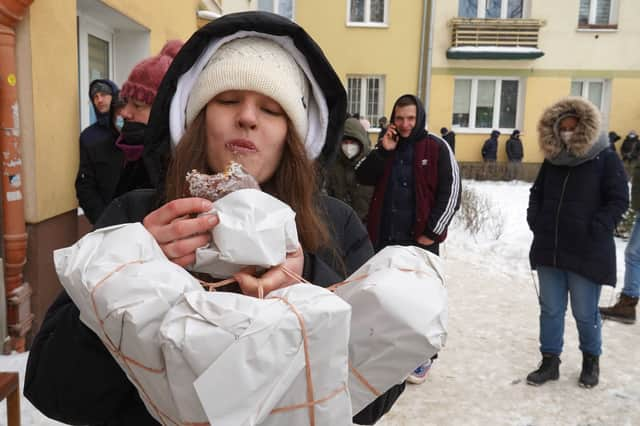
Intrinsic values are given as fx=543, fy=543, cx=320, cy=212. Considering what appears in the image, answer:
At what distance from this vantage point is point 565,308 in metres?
4.00

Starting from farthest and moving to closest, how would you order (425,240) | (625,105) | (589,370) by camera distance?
1. (625,105)
2. (425,240)
3. (589,370)

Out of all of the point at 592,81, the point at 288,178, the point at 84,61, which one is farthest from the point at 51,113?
the point at 592,81

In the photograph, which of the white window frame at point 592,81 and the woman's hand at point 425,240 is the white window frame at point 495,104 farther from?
the woman's hand at point 425,240

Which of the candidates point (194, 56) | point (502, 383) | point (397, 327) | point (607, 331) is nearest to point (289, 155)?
point (194, 56)

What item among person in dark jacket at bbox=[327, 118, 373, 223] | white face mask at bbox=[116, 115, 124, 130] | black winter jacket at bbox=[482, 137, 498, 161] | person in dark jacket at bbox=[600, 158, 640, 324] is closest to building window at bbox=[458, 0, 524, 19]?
black winter jacket at bbox=[482, 137, 498, 161]

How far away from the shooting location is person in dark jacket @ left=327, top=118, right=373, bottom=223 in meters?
4.75

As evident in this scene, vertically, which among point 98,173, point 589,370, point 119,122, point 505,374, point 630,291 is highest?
point 119,122

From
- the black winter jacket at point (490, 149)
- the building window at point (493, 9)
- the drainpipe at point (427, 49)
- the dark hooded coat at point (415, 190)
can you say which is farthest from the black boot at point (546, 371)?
the building window at point (493, 9)

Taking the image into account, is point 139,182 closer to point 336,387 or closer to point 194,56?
point 194,56

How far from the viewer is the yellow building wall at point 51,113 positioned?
11.5ft

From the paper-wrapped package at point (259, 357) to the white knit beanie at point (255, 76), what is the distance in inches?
23.0

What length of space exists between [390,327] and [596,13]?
64.9 ft

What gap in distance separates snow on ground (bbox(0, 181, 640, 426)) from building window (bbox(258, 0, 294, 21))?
12.3 meters

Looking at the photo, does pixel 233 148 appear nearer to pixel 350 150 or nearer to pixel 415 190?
pixel 415 190
